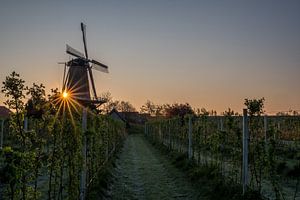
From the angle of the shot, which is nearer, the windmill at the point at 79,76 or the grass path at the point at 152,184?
the grass path at the point at 152,184

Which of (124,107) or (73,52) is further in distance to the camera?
(124,107)

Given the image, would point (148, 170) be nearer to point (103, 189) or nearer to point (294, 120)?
point (103, 189)

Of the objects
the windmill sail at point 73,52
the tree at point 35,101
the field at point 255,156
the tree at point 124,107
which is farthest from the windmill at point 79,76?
the tree at point 124,107

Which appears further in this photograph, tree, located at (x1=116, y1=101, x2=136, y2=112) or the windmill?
tree, located at (x1=116, y1=101, x2=136, y2=112)

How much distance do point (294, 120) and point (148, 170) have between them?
468 inches

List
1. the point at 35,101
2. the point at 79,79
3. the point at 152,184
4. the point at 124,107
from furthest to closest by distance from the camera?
the point at 124,107, the point at 79,79, the point at 152,184, the point at 35,101

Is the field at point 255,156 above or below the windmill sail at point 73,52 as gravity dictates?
below

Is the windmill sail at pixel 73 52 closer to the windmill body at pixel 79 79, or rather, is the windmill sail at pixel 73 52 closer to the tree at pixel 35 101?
the windmill body at pixel 79 79

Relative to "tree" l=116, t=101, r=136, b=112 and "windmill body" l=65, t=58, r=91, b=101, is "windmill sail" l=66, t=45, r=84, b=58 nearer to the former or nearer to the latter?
"windmill body" l=65, t=58, r=91, b=101

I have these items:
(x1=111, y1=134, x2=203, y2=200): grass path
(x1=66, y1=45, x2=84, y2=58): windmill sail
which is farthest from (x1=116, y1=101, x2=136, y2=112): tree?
(x1=111, y1=134, x2=203, y2=200): grass path

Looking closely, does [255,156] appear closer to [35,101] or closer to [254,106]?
[254,106]

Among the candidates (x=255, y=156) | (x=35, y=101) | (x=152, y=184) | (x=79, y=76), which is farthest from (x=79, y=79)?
(x=35, y=101)

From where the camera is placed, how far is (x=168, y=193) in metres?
9.25

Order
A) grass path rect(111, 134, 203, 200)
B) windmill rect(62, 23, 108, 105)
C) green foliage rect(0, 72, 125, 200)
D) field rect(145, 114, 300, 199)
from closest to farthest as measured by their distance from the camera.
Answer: green foliage rect(0, 72, 125, 200), field rect(145, 114, 300, 199), grass path rect(111, 134, 203, 200), windmill rect(62, 23, 108, 105)
